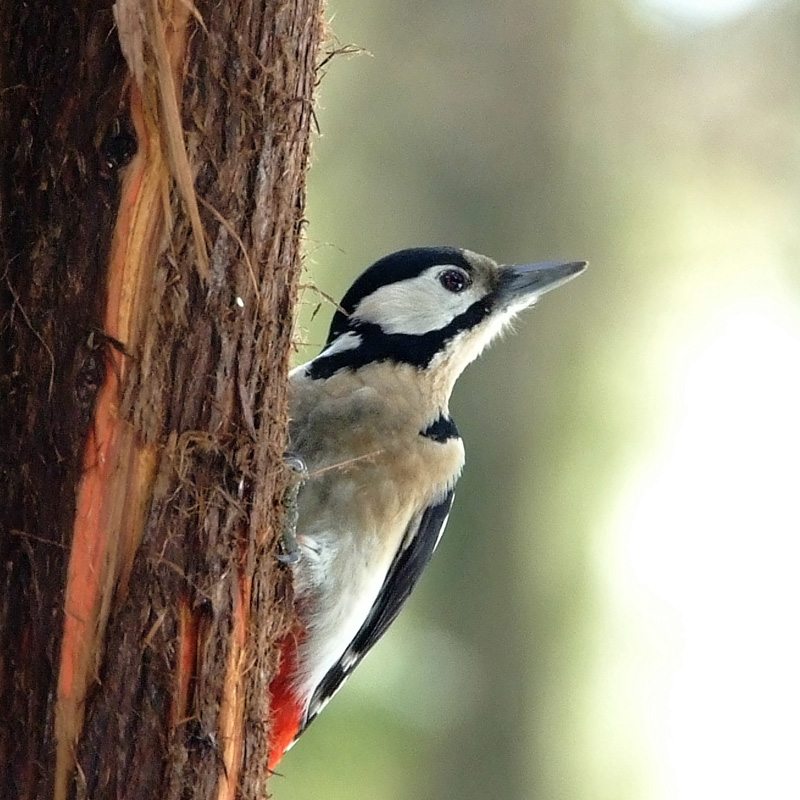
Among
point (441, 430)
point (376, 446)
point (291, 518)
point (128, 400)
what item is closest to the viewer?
point (128, 400)

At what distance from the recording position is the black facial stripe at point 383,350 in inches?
116

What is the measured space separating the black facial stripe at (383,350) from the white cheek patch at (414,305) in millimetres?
16

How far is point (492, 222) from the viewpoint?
16.6 feet

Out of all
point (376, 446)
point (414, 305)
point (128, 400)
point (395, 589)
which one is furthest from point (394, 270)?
point (128, 400)

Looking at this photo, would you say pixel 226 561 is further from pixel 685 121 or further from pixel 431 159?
pixel 685 121

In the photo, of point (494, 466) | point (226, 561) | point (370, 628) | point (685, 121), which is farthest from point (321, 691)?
point (685, 121)

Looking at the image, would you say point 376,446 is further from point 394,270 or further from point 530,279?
point 530,279

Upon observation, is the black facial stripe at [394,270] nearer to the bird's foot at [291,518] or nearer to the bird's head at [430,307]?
the bird's head at [430,307]

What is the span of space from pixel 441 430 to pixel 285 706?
697 mm

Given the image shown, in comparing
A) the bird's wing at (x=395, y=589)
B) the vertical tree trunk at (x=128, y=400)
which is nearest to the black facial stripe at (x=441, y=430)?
the bird's wing at (x=395, y=589)

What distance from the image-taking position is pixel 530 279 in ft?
10.6

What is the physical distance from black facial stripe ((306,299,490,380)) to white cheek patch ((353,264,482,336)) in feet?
0.05

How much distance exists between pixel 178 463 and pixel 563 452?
3312 mm

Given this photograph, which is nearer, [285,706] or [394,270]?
[285,706]
